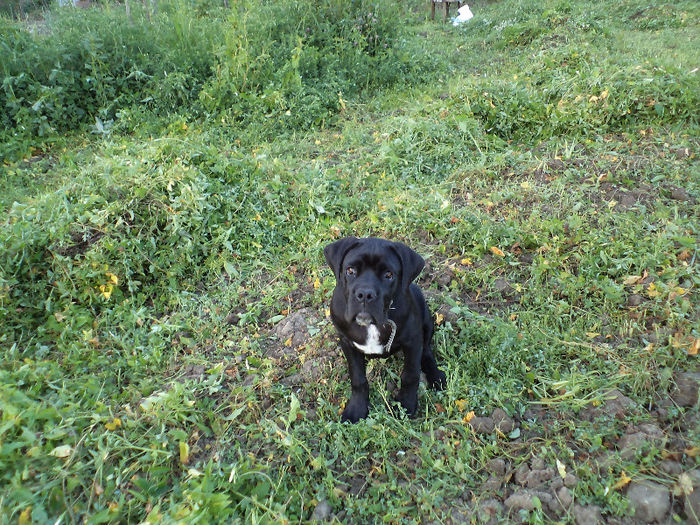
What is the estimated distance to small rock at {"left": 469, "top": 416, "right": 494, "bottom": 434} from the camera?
2793mm

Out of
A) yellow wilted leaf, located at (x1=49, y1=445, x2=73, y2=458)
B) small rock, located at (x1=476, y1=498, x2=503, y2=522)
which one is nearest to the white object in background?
small rock, located at (x1=476, y1=498, x2=503, y2=522)

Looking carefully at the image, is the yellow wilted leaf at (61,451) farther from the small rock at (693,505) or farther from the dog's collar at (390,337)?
the small rock at (693,505)

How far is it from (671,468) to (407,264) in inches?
61.5

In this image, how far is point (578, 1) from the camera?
11.6 metres

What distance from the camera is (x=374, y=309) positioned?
258 centimetres

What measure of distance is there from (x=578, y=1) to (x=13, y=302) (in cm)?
1260

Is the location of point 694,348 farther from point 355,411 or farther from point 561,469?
point 355,411

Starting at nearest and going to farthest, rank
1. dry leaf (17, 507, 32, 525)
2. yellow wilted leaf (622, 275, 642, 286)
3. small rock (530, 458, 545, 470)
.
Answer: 1. dry leaf (17, 507, 32, 525)
2. small rock (530, 458, 545, 470)
3. yellow wilted leaf (622, 275, 642, 286)

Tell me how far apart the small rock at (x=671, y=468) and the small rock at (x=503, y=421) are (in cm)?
71

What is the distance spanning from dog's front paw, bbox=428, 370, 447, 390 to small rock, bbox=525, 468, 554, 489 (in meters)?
0.80

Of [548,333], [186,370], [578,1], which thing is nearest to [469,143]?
[548,333]

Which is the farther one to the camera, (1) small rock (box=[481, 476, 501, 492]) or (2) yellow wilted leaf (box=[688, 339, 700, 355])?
(2) yellow wilted leaf (box=[688, 339, 700, 355])

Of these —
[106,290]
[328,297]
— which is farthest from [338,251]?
[106,290]

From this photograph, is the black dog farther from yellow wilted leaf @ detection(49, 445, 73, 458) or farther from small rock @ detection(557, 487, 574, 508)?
yellow wilted leaf @ detection(49, 445, 73, 458)
